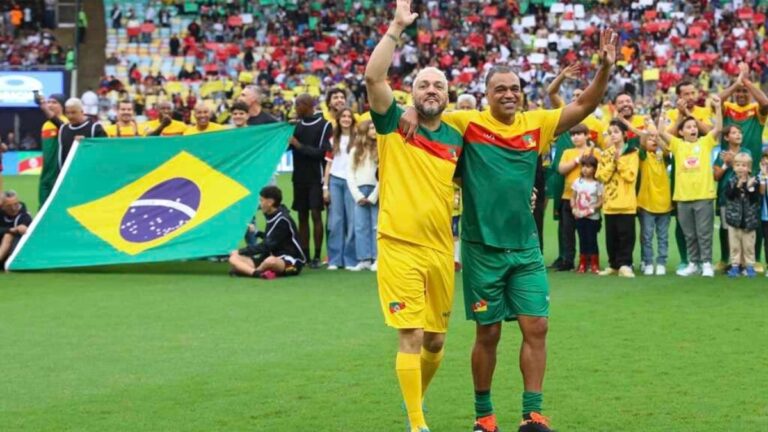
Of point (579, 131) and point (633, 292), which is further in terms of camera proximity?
point (579, 131)

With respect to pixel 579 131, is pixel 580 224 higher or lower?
lower

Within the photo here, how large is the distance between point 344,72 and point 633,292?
2913 centimetres

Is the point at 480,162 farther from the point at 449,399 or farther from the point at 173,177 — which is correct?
the point at 173,177

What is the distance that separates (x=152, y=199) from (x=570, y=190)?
4729mm

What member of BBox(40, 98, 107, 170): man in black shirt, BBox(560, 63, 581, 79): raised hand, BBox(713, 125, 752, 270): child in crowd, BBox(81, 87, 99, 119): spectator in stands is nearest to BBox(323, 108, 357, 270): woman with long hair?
BBox(40, 98, 107, 170): man in black shirt

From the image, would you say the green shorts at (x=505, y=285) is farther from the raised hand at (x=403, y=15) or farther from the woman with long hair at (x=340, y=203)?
the woman with long hair at (x=340, y=203)

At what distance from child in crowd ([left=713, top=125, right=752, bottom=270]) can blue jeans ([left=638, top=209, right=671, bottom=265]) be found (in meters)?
0.60

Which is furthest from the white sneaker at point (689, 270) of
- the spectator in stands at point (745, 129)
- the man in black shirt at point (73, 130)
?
the man in black shirt at point (73, 130)

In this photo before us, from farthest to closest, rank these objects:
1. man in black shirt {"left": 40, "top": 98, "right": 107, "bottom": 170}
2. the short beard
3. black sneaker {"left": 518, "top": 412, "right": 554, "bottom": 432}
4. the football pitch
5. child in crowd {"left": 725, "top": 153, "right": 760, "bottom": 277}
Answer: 1. man in black shirt {"left": 40, "top": 98, "right": 107, "bottom": 170}
2. child in crowd {"left": 725, "top": 153, "right": 760, "bottom": 277}
3. the football pitch
4. the short beard
5. black sneaker {"left": 518, "top": 412, "right": 554, "bottom": 432}

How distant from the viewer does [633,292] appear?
13.6 m

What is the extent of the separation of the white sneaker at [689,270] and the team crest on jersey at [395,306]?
330 inches

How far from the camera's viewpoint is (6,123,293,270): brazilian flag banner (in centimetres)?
1561

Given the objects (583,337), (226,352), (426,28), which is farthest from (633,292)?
(426,28)

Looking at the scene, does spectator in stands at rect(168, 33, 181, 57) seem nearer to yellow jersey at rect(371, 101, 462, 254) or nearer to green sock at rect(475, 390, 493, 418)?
yellow jersey at rect(371, 101, 462, 254)
